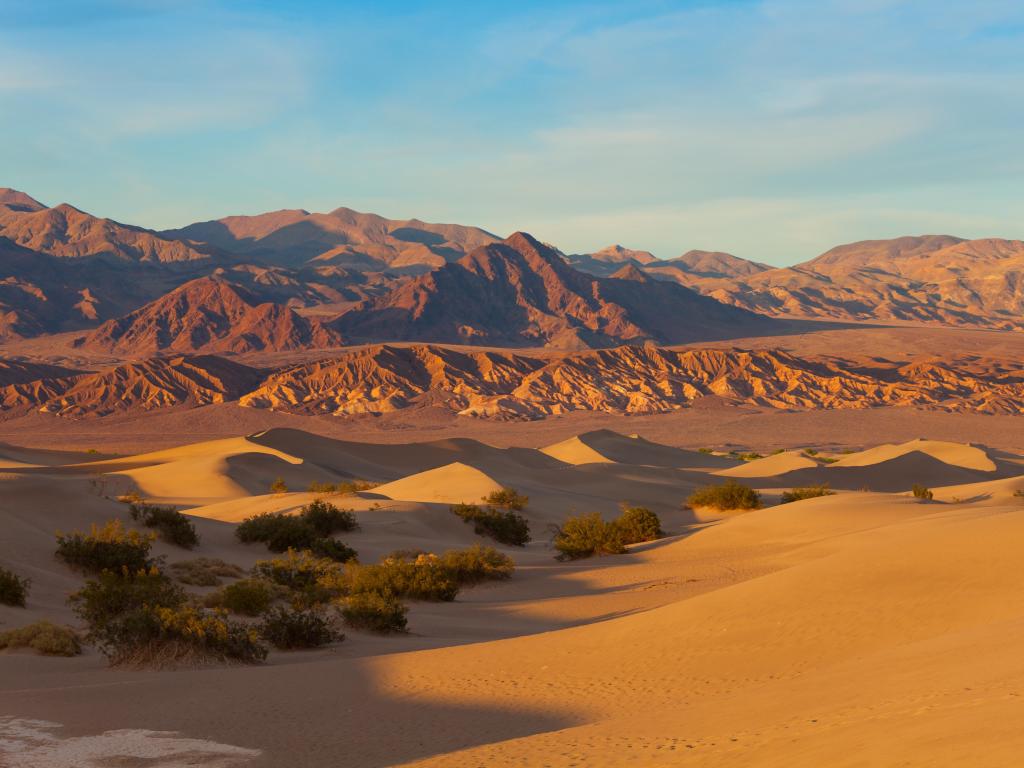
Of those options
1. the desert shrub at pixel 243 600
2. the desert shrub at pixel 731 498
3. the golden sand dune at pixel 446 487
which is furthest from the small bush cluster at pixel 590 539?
the golden sand dune at pixel 446 487

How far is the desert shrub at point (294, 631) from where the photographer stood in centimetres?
1464

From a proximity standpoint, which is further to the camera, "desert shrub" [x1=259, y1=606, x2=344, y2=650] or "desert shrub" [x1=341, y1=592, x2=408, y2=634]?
"desert shrub" [x1=341, y1=592, x2=408, y2=634]

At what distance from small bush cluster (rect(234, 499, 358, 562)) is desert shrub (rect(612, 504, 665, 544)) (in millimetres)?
7334

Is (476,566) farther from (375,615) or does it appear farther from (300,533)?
(375,615)

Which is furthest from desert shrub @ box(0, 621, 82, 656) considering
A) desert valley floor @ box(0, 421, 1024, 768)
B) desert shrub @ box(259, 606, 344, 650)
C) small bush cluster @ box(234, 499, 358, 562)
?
small bush cluster @ box(234, 499, 358, 562)

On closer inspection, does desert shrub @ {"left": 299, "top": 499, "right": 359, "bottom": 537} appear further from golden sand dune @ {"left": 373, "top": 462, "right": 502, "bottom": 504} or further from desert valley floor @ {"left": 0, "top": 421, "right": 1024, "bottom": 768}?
golden sand dune @ {"left": 373, "top": 462, "right": 502, "bottom": 504}

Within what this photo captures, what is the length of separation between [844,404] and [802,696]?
97.3m

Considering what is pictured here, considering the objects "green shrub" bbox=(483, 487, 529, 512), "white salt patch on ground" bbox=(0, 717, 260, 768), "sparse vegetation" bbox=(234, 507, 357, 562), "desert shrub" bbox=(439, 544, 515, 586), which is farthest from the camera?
"green shrub" bbox=(483, 487, 529, 512)

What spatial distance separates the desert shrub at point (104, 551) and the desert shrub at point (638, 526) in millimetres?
12576

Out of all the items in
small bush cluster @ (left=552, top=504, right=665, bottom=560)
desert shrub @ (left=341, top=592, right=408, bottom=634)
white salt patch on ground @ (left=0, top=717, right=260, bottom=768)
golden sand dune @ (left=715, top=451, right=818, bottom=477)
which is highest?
white salt patch on ground @ (left=0, top=717, right=260, bottom=768)

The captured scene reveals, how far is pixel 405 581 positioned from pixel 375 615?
358 cm

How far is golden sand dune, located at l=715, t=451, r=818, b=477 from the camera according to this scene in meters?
52.6

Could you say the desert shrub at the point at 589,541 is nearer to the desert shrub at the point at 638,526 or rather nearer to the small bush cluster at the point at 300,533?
the desert shrub at the point at 638,526

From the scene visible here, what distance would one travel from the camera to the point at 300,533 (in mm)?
25359
